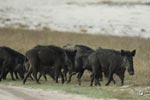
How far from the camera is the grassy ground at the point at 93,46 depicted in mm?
21078

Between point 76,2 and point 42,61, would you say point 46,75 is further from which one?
point 76,2

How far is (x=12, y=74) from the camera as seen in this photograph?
26.8 metres

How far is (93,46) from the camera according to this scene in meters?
36.3

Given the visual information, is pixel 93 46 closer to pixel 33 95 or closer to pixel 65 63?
pixel 65 63

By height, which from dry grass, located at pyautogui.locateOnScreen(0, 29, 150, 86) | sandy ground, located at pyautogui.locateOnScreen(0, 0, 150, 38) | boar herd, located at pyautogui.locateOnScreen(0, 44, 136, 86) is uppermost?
boar herd, located at pyautogui.locateOnScreen(0, 44, 136, 86)

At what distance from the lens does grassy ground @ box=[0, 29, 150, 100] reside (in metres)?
21.1

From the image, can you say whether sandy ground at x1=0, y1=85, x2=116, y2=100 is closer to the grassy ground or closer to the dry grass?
the grassy ground

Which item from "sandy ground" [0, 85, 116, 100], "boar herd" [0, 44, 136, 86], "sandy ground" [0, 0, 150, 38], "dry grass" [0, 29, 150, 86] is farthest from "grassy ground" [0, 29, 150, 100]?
"sandy ground" [0, 0, 150, 38]

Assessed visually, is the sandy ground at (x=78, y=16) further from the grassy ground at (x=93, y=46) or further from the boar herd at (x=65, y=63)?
the boar herd at (x=65, y=63)

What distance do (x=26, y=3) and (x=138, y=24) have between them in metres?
16.3

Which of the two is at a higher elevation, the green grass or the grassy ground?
the green grass

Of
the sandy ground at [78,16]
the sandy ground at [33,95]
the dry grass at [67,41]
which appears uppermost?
the sandy ground at [33,95]

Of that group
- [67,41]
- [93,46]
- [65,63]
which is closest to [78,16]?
[67,41]

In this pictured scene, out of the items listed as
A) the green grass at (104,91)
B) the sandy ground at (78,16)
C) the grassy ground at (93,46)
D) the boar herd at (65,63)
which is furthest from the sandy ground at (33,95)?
the sandy ground at (78,16)
